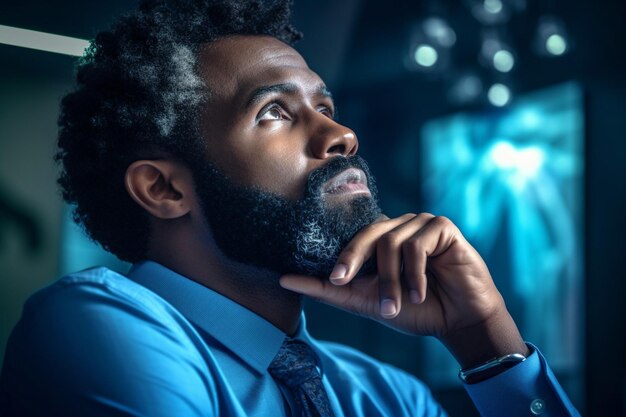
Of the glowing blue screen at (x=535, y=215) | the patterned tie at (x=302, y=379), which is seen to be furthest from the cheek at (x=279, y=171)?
the glowing blue screen at (x=535, y=215)

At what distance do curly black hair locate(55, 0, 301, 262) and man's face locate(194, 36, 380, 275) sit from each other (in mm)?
69

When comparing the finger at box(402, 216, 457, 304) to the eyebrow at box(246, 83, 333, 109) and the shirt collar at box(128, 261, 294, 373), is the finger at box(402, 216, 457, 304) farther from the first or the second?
the eyebrow at box(246, 83, 333, 109)

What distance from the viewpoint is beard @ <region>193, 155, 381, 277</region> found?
1387 mm

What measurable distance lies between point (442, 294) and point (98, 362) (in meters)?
0.78

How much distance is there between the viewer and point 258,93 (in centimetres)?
150

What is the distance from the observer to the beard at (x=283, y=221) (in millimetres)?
1387

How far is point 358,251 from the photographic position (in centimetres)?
130

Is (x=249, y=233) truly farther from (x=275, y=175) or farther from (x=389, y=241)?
(x=389, y=241)

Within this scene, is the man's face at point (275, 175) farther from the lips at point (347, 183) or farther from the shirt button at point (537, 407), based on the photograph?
the shirt button at point (537, 407)

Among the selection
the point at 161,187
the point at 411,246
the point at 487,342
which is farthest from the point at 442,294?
the point at 161,187

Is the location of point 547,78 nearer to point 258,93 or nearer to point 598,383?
point 598,383

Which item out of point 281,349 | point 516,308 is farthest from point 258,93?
point 516,308

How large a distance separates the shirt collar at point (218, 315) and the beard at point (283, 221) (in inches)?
4.6

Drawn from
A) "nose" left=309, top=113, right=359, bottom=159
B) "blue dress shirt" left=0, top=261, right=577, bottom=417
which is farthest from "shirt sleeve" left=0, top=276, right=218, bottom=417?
"nose" left=309, top=113, right=359, bottom=159
